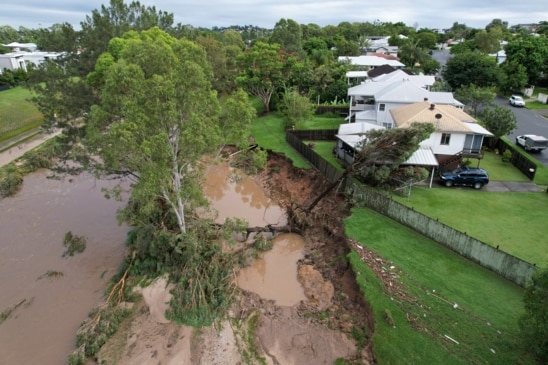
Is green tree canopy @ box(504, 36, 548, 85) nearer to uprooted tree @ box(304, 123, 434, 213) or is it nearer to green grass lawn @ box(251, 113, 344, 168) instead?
green grass lawn @ box(251, 113, 344, 168)

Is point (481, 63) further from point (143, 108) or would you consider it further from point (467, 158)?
point (143, 108)

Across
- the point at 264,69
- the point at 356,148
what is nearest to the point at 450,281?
the point at 356,148

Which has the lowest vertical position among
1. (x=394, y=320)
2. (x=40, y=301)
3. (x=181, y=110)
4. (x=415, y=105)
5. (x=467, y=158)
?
(x=40, y=301)

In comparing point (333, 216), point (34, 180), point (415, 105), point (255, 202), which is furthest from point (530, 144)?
point (34, 180)

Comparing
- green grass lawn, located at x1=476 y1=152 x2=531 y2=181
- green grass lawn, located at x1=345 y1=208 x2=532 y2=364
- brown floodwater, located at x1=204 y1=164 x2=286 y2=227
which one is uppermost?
green grass lawn, located at x1=476 y1=152 x2=531 y2=181

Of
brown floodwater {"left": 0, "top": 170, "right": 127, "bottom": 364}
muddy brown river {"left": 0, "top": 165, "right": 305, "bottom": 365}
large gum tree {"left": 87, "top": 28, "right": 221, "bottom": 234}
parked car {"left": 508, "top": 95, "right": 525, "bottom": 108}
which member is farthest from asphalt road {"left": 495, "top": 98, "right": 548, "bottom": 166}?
brown floodwater {"left": 0, "top": 170, "right": 127, "bottom": 364}

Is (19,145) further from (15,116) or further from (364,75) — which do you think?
(364,75)
